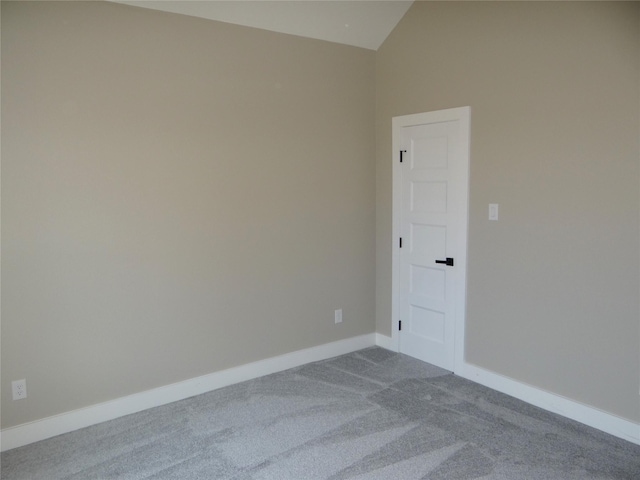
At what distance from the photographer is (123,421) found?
3.15m

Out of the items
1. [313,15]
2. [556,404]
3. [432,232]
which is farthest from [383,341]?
[313,15]

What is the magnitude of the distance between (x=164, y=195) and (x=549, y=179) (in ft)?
8.47

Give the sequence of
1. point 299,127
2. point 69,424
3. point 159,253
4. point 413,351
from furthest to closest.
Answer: point 413,351 → point 299,127 → point 159,253 → point 69,424

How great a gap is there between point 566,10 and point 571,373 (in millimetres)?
2289

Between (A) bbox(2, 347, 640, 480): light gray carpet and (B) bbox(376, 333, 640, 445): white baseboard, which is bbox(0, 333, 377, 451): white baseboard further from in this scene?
(B) bbox(376, 333, 640, 445): white baseboard

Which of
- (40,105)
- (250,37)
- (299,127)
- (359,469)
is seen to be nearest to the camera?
(359,469)

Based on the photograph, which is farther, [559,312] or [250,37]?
[250,37]

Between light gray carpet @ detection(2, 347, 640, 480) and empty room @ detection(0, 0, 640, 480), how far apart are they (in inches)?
0.8

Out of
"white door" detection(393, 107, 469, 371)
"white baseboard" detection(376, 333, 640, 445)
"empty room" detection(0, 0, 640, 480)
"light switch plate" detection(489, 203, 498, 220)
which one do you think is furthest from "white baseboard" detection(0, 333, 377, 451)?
"light switch plate" detection(489, 203, 498, 220)

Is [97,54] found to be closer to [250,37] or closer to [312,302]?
[250,37]

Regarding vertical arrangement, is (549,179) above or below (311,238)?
above

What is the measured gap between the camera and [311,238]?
13.3ft

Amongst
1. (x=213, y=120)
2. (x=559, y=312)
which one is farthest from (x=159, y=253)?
(x=559, y=312)

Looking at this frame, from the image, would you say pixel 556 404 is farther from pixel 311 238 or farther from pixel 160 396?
pixel 160 396
